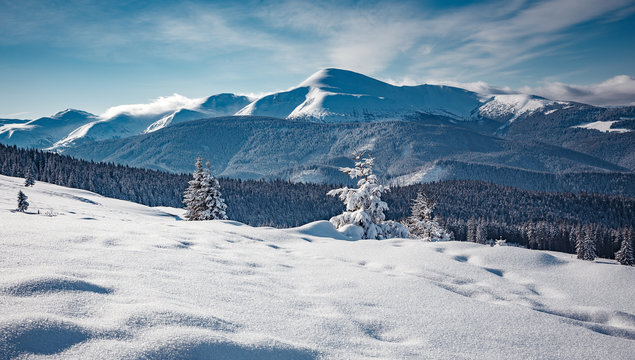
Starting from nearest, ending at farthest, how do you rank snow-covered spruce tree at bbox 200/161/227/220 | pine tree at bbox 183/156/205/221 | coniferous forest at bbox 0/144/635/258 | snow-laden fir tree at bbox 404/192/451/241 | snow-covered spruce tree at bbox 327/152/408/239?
snow-covered spruce tree at bbox 327/152/408/239, snow-covered spruce tree at bbox 200/161/227/220, pine tree at bbox 183/156/205/221, snow-laden fir tree at bbox 404/192/451/241, coniferous forest at bbox 0/144/635/258

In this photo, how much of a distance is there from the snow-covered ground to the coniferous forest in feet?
257

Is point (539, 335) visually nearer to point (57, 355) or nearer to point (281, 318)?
point (281, 318)

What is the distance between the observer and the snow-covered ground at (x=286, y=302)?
3484 mm

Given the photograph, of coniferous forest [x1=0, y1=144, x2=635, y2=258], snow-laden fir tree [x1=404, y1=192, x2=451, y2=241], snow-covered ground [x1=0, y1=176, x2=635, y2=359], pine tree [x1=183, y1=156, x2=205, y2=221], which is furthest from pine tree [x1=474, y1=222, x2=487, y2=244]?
snow-covered ground [x1=0, y1=176, x2=635, y2=359]

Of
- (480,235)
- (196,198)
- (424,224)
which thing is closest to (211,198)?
(196,198)

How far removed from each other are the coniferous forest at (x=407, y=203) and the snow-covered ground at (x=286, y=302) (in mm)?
78191

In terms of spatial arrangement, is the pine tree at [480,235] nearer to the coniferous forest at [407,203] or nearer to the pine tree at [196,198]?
the coniferous forest at [407,203]

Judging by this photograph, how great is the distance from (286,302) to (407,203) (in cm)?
14185

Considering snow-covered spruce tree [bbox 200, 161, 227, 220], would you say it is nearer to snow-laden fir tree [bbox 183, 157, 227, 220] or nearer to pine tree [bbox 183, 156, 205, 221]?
snow-laden fir tree [bbox 183, 157, 227, 220]

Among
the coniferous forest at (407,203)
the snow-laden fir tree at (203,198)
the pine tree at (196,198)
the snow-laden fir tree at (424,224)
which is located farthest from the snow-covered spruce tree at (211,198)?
the coniferous forest at (407,203)

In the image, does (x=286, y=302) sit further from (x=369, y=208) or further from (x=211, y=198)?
→ (x=211, y=198)

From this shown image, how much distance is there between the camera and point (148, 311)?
397 cm

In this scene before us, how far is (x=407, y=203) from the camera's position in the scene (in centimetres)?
14075

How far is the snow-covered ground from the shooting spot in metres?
3.48
